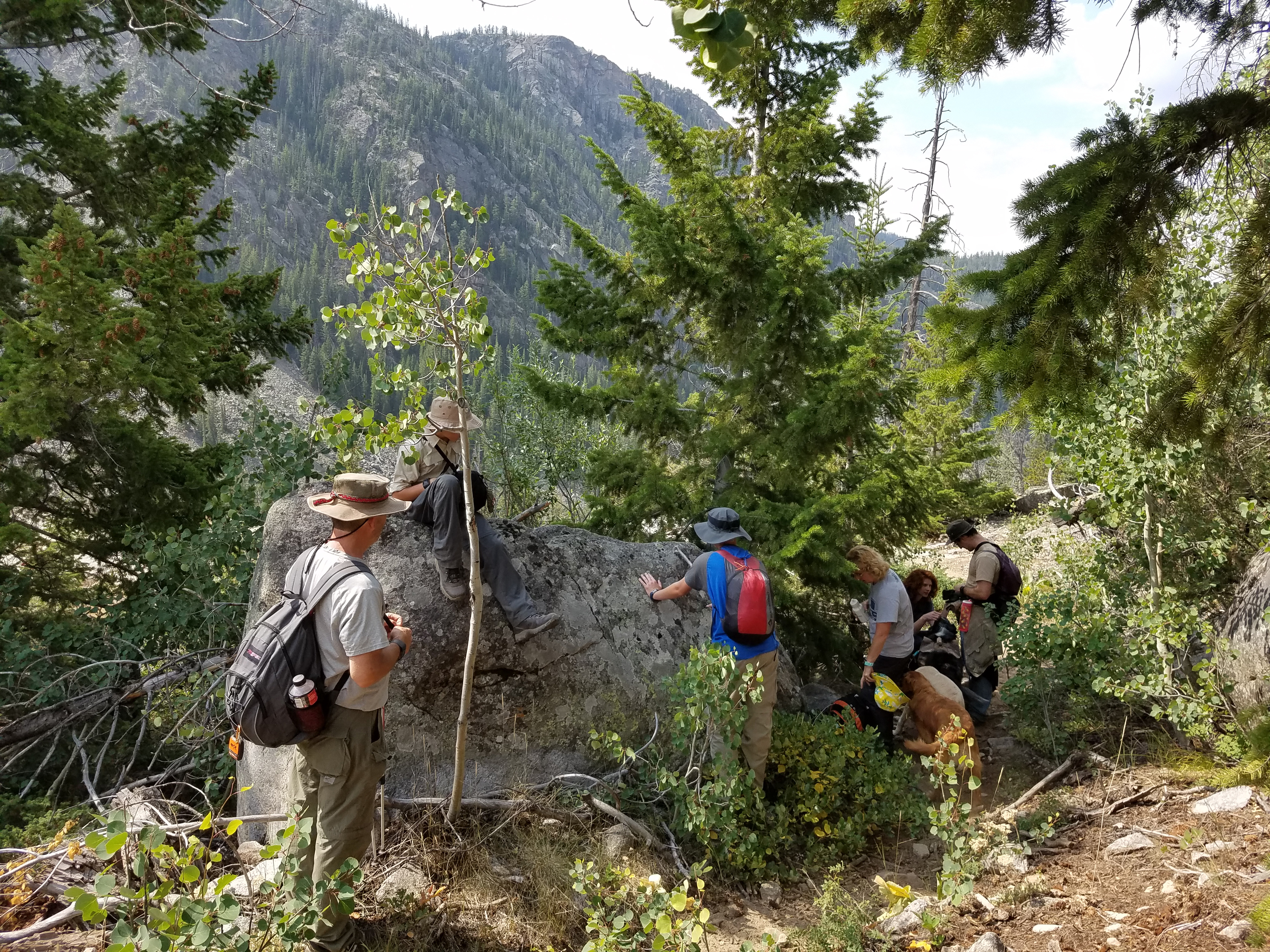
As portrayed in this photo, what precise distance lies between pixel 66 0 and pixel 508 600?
27.7 ft

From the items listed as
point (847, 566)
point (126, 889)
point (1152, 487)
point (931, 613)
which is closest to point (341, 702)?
point (126, 889)

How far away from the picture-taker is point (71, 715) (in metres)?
5.68

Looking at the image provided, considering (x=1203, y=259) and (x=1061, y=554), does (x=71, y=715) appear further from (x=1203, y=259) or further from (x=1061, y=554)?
(x=1203, y=259)

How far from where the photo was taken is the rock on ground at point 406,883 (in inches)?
154

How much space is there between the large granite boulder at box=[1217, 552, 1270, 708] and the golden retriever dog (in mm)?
1839

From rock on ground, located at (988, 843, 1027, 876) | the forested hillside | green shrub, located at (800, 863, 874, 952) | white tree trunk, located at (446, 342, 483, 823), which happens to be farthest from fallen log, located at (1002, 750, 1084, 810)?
the forested hillside

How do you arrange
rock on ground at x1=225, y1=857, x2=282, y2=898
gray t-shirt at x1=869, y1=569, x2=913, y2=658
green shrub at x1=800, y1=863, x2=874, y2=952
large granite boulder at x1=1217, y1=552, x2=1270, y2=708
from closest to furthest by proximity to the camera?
rock on ground at x1=225, y1=857, x2=282, y2=898 → green shrub at x1=800, y1=863, x2=874, y2=952 → large granite boulder at x1=1217, y1=552, x2=1270, y2=708 → gray t-shirt at x1=869, y1=569, x2=913, y2=658

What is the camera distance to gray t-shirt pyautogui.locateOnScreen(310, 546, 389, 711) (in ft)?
10.1

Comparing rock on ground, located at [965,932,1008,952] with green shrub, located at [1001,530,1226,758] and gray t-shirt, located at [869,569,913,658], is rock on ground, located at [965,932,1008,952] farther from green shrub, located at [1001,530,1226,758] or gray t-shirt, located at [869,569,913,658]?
gray t-shirt, located at [869,569,913,658]

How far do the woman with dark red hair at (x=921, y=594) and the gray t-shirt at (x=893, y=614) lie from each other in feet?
3.16

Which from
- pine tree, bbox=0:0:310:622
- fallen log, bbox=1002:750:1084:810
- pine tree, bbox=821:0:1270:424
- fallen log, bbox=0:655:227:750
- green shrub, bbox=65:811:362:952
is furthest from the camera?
pine tree, bbox=0:0:310:622

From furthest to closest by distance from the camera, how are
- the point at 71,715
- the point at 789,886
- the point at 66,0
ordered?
1. the point at 66,0
2. the point at 71,715
3. the point at 789,886

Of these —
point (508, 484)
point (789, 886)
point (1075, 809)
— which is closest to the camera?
point (789, 886)

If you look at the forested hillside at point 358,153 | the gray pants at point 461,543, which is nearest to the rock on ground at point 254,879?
the gray pants at point 461,543
